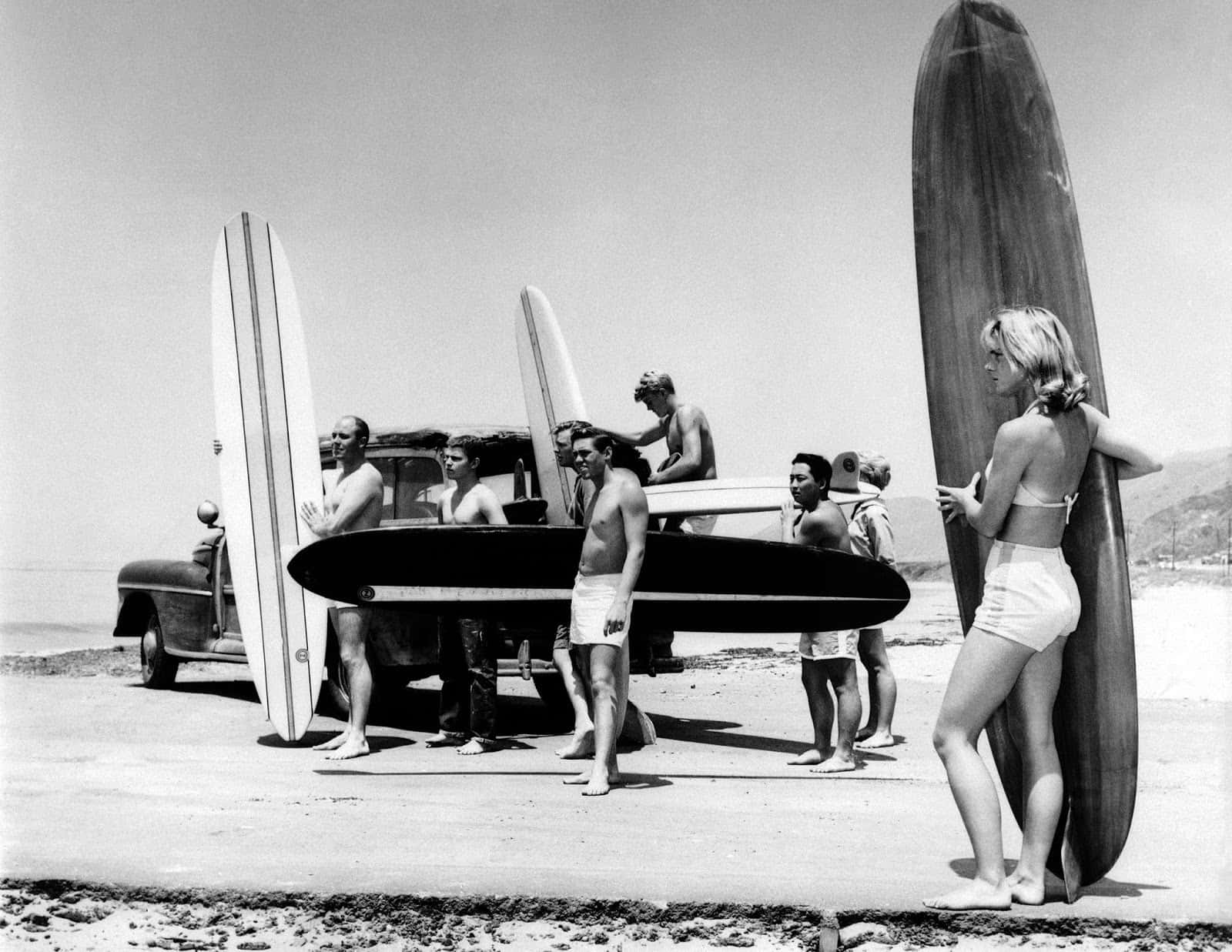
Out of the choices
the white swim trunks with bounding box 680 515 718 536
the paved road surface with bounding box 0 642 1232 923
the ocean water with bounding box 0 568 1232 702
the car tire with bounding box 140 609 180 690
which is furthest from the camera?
the ocean water with bounding box 0 568 1232 702

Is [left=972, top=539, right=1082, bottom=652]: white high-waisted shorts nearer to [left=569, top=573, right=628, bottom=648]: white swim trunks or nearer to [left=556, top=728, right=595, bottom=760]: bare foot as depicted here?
[left=569, top=573, right=628, bottom=648]: white swim trunks

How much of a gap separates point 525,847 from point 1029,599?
177 cm

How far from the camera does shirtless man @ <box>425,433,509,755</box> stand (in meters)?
6.11

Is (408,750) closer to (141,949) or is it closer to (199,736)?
(199,736)

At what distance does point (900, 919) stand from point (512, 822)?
1.62 m

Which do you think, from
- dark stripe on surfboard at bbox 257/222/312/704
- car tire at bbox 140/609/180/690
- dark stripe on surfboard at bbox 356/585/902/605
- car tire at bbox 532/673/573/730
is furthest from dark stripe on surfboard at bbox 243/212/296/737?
car tire at bbox 140/609/180/690

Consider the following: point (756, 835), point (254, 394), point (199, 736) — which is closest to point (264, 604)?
point (199, 736)

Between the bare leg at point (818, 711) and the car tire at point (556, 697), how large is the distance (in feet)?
5.93

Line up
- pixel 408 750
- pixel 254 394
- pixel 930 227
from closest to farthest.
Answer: pixel 930 227 → pixel 408 750 → pixel 254 394

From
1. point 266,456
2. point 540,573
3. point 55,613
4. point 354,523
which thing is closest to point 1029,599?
point 540,573

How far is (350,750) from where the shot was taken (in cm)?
598

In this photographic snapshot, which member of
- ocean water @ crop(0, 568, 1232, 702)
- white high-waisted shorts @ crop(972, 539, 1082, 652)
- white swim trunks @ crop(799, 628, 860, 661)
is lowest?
ocean water @ crop(0, 568, 1232, 702)

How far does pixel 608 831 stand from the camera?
14.0 ft

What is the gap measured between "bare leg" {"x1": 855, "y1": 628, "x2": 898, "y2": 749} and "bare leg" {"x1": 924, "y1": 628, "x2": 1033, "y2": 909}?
2794mm
